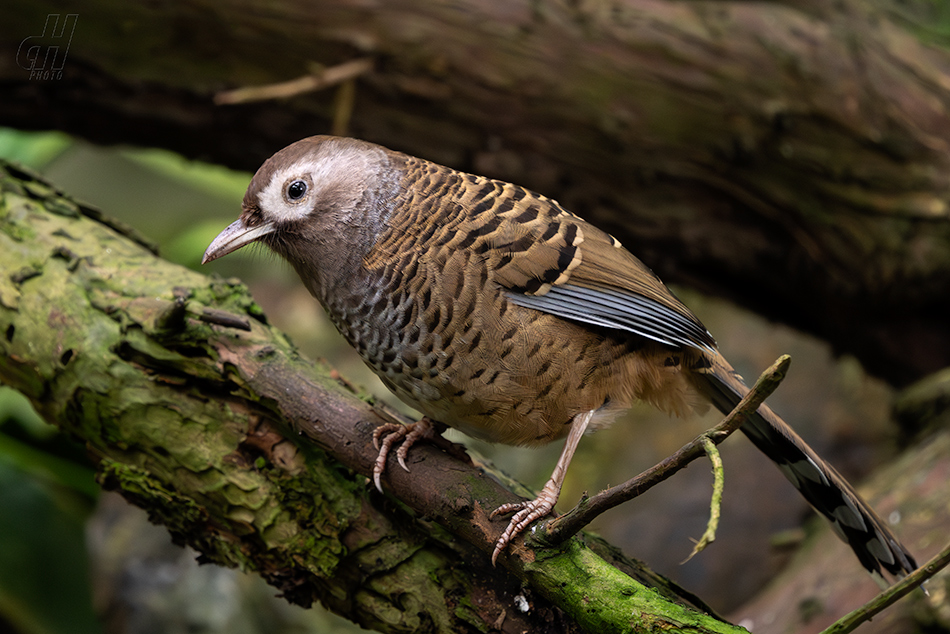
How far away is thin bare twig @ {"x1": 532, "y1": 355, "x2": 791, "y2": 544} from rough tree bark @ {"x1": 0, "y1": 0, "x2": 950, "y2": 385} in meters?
2.97

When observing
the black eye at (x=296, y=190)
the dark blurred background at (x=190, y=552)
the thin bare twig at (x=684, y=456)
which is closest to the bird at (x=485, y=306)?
the black eye at (x=296, y=190)

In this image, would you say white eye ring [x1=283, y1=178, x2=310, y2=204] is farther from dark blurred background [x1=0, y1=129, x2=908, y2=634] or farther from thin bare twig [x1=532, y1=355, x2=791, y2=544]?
thin bare twig [x1=532, y1=355, x2=791, y2=544]

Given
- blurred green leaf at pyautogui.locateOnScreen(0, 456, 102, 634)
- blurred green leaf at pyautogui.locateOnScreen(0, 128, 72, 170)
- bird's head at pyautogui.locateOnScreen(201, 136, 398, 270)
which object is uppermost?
bird's head at pyautogui.locateOnScreen(201, 136, 398, 270)

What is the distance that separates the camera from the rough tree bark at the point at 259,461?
2475mm

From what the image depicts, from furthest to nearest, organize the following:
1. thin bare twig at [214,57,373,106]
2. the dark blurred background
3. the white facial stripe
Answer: thin bare twig at [214,57,373,106]
the dark blurred background
the white facial stripe

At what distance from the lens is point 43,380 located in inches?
120

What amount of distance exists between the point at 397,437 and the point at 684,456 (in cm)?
120

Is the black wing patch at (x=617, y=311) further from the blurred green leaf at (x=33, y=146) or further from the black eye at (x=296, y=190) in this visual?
the blurred green leaf at (x=33, y=146)

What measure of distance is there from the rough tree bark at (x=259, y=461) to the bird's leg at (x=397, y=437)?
37 millimetres

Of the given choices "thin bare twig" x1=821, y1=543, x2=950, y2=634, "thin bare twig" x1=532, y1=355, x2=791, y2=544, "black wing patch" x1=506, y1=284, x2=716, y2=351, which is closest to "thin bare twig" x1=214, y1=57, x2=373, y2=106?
"black wing patch" x1=506, y1=284, x2=716, y2=351

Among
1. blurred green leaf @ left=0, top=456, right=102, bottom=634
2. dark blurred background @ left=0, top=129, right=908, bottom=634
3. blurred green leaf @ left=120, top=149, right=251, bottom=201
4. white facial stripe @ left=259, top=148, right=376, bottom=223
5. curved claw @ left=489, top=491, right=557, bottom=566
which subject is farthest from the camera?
blurred green leaf @ left=120, top=149, right=251, bottom=201

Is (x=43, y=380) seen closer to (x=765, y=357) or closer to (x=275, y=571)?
(x=275, y=571)

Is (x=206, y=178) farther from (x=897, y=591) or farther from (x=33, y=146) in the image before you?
(x=897, y=591)

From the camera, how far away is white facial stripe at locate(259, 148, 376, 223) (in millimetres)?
2688
